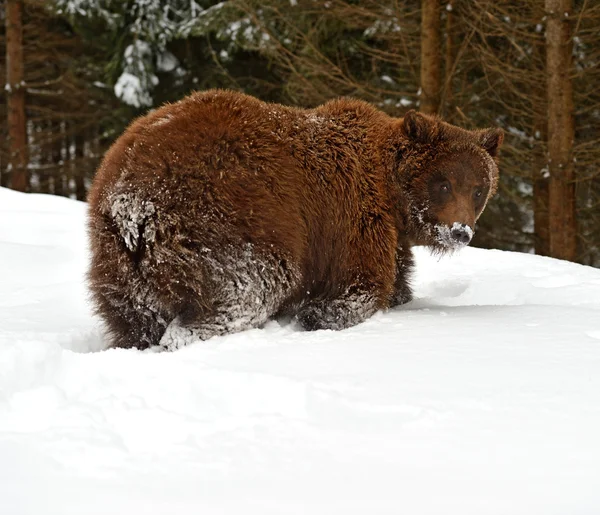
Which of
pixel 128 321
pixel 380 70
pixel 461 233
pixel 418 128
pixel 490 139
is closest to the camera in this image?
pixel 128 321

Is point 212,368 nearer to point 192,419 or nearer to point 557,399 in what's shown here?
point 192,419

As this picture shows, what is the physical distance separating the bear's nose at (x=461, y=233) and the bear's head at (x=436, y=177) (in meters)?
0.04

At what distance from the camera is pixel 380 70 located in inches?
658

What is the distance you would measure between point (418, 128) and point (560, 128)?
22.3ft

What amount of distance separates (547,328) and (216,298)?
6.77ft

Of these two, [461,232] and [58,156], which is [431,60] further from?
[58,156]

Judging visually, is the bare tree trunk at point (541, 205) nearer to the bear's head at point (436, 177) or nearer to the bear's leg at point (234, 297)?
the bear's head at point (436, 177)

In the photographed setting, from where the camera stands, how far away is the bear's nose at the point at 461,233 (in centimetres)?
533

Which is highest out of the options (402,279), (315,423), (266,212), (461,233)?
(266,212)

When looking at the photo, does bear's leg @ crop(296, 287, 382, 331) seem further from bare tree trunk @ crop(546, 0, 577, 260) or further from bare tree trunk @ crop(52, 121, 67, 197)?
bare tree trunk @ crop(52, 121, 67, 197)

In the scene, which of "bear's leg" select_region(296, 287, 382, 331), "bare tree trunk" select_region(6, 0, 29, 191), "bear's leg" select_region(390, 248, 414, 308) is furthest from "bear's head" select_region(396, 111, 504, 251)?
"bare tree trunk" select_region(6, 0, 29, 191)

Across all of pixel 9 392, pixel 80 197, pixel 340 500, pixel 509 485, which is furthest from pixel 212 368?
pixel 80 197

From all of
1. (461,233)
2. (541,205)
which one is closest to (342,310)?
(461,233)

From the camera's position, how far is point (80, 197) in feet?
82.4
